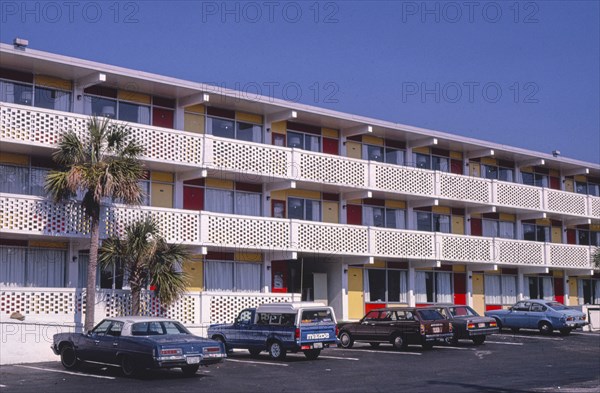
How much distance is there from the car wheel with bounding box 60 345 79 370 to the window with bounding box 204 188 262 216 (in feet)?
37.7

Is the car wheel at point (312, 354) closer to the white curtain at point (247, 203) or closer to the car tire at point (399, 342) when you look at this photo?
the car tire at point (399, 342)

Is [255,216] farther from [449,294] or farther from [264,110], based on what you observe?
[449,294]

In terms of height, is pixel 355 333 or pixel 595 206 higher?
pixel 595 206

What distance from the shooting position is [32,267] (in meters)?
28.3

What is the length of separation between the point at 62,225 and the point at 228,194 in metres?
8.37

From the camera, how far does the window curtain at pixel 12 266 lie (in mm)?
27578

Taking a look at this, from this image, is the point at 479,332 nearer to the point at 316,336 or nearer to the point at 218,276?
the point at 316,336

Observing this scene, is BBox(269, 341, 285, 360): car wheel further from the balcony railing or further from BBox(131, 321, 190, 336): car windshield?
the balcony railing

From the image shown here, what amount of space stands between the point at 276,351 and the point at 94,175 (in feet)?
24.8

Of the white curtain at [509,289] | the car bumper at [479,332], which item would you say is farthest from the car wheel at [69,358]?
the white curtain at [509,289]

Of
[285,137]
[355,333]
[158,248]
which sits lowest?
[355,333]

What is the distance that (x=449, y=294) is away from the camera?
42.3 meters

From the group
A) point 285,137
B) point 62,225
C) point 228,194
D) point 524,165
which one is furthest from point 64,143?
point 524,165

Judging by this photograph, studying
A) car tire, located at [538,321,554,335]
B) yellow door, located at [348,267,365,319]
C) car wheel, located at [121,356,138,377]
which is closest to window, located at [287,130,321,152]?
yellow door, located at [348,267,365,319]
